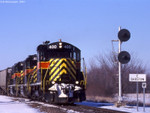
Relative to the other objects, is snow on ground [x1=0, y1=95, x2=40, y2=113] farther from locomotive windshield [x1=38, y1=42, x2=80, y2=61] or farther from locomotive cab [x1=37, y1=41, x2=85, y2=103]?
locomotive windshield [x1=38, y1=42, x2=80, y2=61]

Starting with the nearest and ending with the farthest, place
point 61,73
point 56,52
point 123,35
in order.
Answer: point 61,73
point 123,35
point 56,52

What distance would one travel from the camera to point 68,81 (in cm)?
1778

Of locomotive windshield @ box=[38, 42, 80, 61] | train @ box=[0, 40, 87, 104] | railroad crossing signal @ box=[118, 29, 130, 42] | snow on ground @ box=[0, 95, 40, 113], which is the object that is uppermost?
railroad crossing signal @ box=[118, 29, 130, 42]

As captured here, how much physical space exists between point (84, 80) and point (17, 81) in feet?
48.5

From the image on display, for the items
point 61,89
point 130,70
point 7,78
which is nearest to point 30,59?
point 61,89

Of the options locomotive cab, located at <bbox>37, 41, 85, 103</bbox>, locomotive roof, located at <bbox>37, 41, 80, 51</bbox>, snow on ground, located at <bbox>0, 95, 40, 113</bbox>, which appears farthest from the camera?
locomotive roof, located at <bbox>37, 41, 80, 51</bbox>

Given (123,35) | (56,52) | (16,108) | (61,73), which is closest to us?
(16,108)

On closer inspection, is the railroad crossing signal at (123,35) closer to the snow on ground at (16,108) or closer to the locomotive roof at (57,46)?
the locomotive roof at (57,46)

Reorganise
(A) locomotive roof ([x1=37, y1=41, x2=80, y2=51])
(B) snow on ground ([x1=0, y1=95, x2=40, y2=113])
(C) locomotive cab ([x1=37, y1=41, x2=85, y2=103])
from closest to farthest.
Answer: (B) snow on ground ([x1=0, y1=95, x2=40, y2=113]) → (C) locomotive cab ([x1=37, y1=41, x2=85, y2=103]) → (A) locomotive roof ([x1=37, y1=41, x2=80, y2=51])

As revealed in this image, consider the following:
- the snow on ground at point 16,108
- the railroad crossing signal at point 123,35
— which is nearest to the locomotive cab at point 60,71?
the snow on ground at point 16,108

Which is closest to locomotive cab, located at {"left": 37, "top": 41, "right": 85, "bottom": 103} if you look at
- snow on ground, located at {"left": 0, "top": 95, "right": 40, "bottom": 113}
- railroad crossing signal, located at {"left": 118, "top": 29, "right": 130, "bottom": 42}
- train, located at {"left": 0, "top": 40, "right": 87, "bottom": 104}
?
train, located at {"left": 0, "top": 40, "right": 87, "bottom": 104}

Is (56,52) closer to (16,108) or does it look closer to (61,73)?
(61,73)

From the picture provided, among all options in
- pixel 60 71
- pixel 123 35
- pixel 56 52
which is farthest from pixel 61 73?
pixel 123 35

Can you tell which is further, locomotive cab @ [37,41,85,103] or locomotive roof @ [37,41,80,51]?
locomotive roof @ [37,41,80,51]
